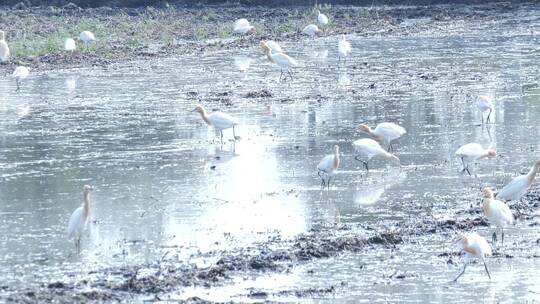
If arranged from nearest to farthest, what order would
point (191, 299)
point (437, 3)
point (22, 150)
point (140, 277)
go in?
point (191, 299), point (140, 277), point (22, 150), point (437, 3)

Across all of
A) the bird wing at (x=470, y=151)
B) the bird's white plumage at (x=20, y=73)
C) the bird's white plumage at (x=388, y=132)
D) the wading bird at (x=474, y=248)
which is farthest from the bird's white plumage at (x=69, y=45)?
the wading bird at (x=474, y=248)

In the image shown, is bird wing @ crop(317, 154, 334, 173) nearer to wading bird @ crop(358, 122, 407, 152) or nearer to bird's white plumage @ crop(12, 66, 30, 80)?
wading bird @ crop(358, 122, 407, 152)

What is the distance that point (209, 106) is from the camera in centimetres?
2089

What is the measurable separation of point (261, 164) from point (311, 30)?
55.7ft

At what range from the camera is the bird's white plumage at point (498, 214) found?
11.6 metres

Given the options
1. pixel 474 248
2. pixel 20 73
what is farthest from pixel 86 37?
pixel 474 248

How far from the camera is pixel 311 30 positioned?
32562 mm

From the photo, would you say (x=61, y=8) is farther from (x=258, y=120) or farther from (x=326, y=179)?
(x=326, y=179)

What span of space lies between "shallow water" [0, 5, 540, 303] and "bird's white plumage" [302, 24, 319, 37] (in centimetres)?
488

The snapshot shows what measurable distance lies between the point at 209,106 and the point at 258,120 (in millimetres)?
1698

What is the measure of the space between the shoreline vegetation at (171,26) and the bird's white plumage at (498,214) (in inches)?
657

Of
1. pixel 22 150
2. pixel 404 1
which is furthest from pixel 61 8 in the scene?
pixel 22 150

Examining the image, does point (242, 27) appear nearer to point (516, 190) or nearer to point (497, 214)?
point (516, 190)

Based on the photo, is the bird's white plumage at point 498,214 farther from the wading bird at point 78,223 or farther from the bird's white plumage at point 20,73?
the bird's white plumage at point 20,73
